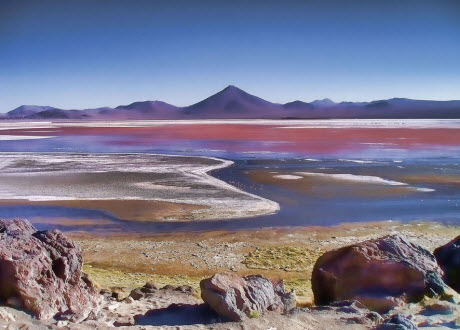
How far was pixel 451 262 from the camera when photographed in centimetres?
699

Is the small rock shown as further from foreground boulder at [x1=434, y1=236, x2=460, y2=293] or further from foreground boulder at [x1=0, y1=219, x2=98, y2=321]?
foreground boulder at [x1=0, y1=219, x2=98, y2=321]

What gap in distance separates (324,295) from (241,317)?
1.58 meters

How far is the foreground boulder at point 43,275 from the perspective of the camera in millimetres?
4914

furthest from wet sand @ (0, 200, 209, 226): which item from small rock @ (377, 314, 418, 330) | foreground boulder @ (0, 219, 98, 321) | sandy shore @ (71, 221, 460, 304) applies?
small rock @ (377, 314, 418, 330)

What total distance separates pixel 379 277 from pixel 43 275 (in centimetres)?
382

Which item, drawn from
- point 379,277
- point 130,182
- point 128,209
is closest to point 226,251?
point 379,277

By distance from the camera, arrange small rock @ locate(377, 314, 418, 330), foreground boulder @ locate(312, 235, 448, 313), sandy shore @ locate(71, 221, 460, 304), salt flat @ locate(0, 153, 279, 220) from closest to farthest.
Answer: small rock @ locate(377, 314, 418, 330) < foreground boulder @ locate(312, 235, 448, 313) < sandy shore @ locate(71, 221, 460, 304) < salt flat @ locate(0, 153, 279, 220)

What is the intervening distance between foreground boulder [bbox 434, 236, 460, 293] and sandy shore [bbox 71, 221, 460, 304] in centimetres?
187

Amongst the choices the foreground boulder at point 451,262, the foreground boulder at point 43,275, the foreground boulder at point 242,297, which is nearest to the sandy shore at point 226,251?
the foreground boulder at point 242,297

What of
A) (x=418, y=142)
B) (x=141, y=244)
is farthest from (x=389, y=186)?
(x=418, y=142)

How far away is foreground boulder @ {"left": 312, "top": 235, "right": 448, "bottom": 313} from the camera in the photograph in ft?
19.5

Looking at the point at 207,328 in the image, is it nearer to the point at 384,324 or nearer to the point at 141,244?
the point at 384,324

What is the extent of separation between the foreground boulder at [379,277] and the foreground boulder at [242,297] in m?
0.79

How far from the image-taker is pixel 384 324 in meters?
5.16
